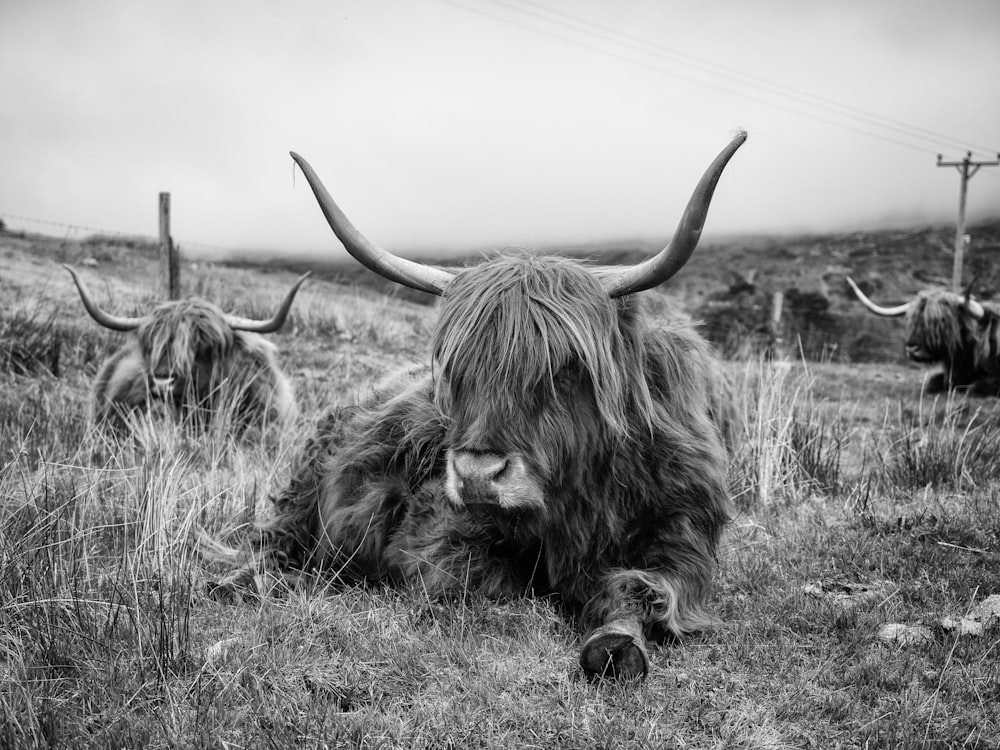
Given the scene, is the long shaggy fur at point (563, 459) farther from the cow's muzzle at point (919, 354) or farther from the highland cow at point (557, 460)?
the cow's muzzle at point (919, 354)

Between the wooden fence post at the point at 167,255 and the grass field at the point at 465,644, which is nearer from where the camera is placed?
the grass field at the point at 465,644

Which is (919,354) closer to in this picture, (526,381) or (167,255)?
(167,255)

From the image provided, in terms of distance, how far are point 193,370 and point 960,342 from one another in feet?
28.4

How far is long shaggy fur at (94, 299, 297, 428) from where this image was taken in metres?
6.34

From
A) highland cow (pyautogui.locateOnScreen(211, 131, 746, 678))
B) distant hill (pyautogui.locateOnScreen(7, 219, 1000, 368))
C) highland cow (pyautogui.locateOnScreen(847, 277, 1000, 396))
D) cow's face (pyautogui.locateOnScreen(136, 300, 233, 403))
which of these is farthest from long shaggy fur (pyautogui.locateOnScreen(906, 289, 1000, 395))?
highland cow (pyautogui.locateOnScreen(211, 131, 746, 678))

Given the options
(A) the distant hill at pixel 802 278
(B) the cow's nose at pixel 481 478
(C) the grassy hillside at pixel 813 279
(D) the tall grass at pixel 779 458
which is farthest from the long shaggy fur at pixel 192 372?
(A) the distant hill at pixel 802 278

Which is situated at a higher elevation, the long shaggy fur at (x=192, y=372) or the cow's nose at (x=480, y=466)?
the cow's nose at (x=480, y=466)

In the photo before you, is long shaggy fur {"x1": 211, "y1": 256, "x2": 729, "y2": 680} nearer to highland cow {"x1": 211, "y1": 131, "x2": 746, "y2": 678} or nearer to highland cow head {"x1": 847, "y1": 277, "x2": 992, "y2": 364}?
highland cow {"x1": 211, "y1": 131, "x2": 746, "y2": 678}

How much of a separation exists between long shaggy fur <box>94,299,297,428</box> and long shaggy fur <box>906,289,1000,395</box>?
7.68 m

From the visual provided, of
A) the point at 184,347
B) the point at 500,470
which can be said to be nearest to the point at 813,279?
the point at 184,347

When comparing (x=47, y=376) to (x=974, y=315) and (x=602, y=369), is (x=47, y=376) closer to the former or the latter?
(x=602, y=369)

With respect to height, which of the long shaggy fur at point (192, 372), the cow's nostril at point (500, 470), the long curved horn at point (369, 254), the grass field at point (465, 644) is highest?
the long curved horn at point (369, 254)

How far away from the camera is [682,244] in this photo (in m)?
2.52

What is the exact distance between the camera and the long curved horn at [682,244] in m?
2.39
